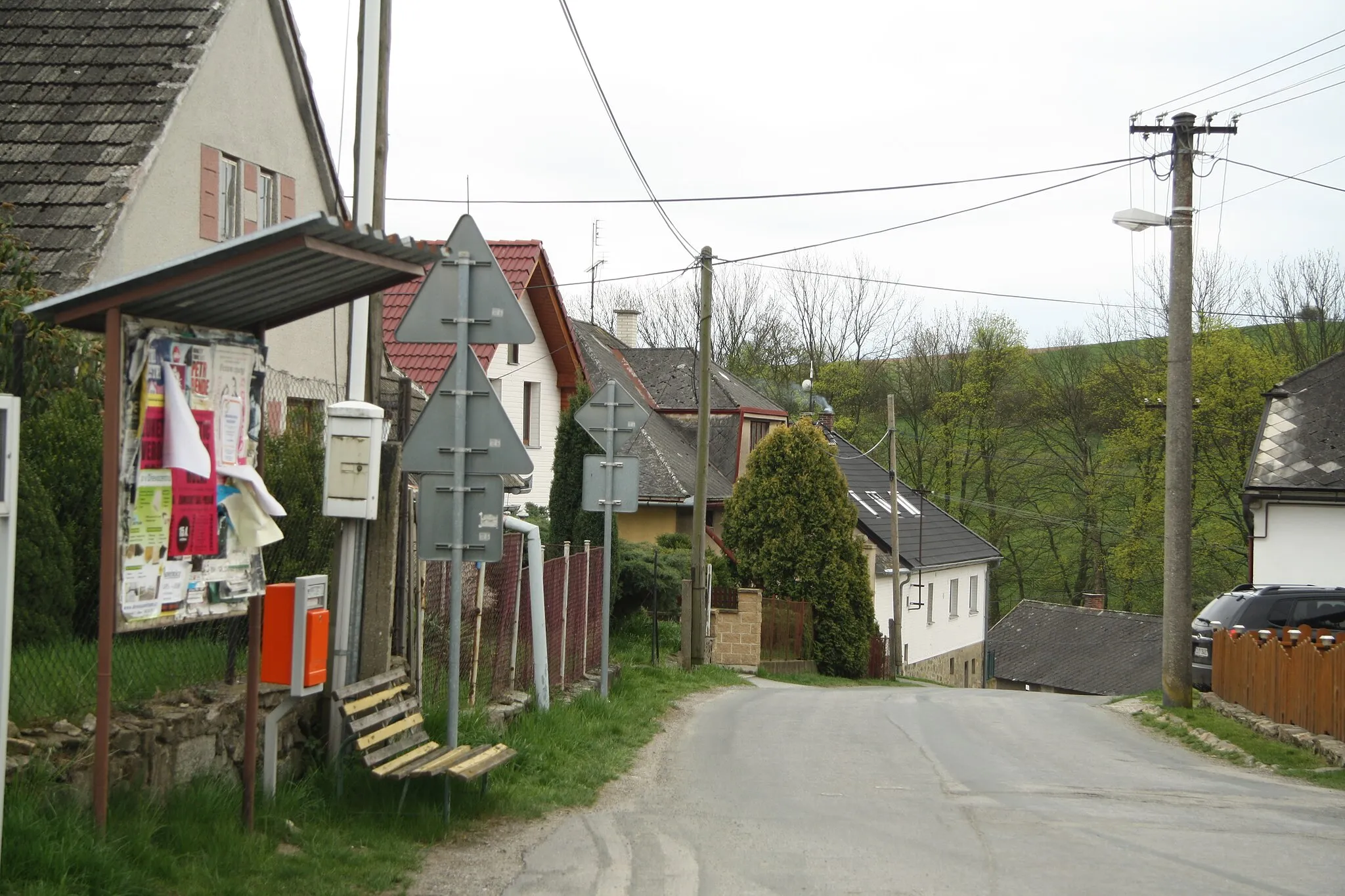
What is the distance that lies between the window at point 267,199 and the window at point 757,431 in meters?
23.3

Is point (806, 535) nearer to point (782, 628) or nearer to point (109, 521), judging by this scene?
point (782, 628)

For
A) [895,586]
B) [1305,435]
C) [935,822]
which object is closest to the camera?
[935,822]

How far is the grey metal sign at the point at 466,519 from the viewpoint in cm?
804

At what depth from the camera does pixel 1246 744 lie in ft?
43.6

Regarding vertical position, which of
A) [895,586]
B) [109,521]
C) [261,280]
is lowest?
[895,586]

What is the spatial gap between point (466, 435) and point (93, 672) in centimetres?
255

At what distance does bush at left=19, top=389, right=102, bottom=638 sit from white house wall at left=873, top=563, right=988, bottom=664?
101ft

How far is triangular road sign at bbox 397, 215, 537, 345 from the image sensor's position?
26.4 ft

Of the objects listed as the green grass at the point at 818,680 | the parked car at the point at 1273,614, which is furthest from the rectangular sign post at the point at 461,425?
the green grass at the point at 818,680

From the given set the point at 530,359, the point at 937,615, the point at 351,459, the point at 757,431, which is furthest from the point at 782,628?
the point at 351,459

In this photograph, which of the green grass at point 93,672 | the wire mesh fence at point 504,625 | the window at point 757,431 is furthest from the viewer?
the window at point 757,431

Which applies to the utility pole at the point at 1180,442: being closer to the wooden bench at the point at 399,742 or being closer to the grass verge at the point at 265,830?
the grass verge at the point at 265,830

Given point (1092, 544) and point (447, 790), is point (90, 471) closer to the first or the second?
point (447, 790)

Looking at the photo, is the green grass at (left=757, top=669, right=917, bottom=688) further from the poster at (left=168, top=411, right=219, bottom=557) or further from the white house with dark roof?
the poster at (left=168, top=411, right=219, bottom=557)
